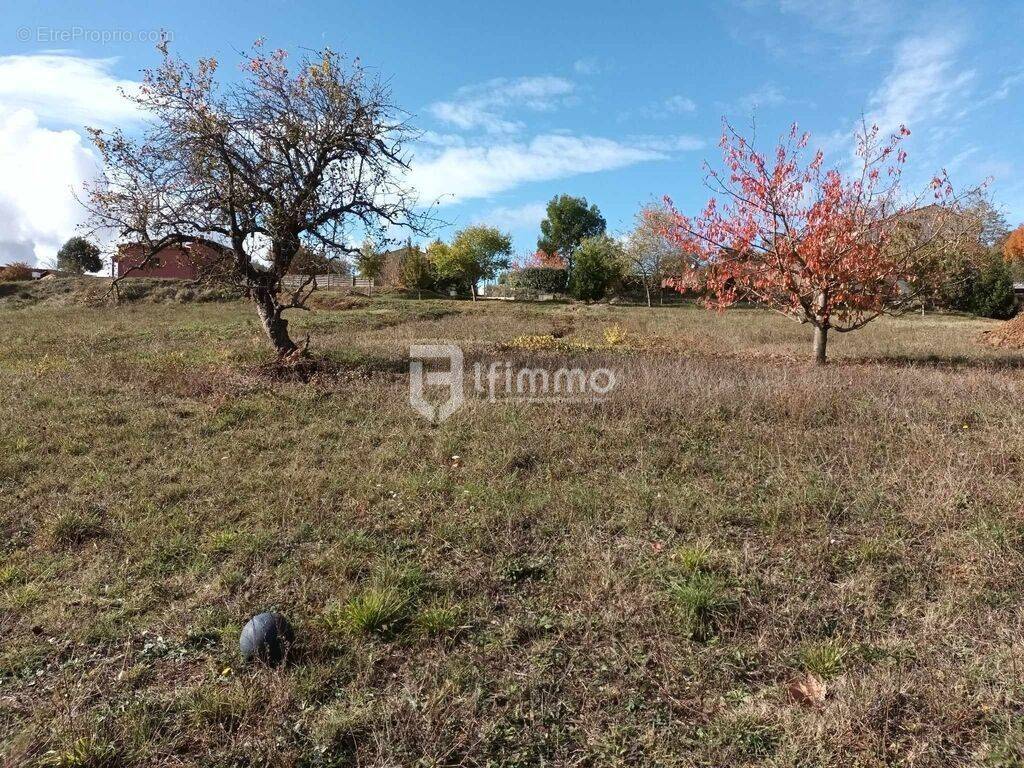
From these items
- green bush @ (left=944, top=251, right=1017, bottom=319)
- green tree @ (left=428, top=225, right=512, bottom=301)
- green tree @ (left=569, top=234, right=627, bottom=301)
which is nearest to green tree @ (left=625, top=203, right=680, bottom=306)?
green tree @ (left=569, top=234, right=627, bottom=301)

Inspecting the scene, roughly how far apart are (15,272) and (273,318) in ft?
112

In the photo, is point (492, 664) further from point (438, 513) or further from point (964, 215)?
point (964, 215)

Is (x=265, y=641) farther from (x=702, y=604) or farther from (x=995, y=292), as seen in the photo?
(x=995, y=292)

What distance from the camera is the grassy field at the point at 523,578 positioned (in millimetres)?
2240

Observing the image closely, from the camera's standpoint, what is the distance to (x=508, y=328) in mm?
17219

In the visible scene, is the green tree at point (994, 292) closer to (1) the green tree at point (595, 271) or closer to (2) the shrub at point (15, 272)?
(1) the green tree at point (595, 271)

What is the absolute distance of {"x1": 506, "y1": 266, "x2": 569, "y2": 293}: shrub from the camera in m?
39.5

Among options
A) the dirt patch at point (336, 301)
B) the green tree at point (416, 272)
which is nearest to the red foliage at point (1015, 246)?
the green tree at point (416, 272)

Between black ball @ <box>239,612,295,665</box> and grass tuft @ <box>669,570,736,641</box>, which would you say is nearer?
black ball @ <box>239,612,295,665</box>

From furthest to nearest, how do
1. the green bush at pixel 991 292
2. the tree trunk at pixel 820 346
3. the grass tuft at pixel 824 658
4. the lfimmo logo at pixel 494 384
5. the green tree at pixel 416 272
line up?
1. the green tree at pixel 416 272
2. the green bush at pixel 991 292
3. the tree trunk at pixel 820 346
4. the lfimmo logo at pixel 494 384
5. the grass tuft at pixel 824 658

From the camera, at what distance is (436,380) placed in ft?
28.5

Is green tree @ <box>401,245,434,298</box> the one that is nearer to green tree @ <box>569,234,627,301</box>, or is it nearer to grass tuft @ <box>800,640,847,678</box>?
green tree @ <box>569,234,627,301</box>

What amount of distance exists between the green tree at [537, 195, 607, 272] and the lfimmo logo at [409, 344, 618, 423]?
41624 mm

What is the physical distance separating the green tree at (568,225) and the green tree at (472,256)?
10003 mm
